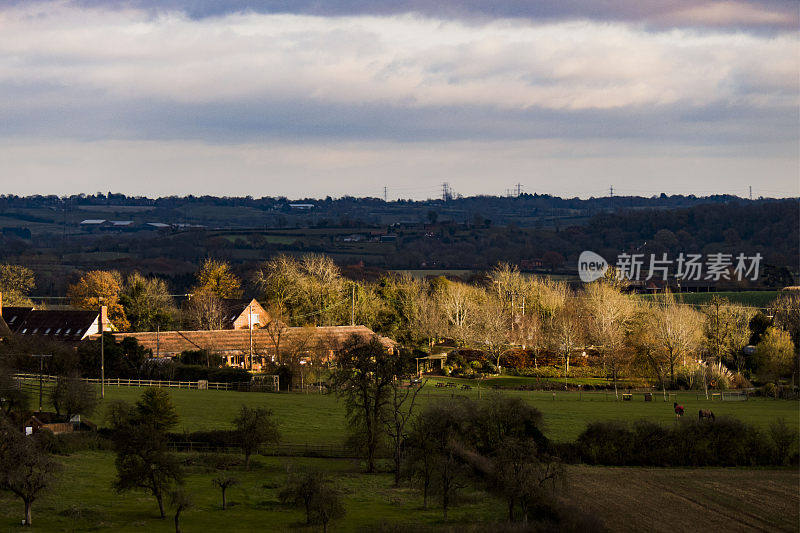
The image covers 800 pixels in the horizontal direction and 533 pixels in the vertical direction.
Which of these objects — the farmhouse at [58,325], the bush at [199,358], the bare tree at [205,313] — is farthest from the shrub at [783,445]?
the bare tree at [205,313]

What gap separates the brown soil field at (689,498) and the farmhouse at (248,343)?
32249 millimetres

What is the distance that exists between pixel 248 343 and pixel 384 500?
41061 millimetres

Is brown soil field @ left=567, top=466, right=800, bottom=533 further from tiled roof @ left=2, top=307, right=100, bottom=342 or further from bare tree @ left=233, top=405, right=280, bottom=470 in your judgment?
tiled roof @ left=2, top=307, right=100, bottom=342

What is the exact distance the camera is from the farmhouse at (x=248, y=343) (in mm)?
70750

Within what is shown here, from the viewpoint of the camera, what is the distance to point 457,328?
83.6 meters

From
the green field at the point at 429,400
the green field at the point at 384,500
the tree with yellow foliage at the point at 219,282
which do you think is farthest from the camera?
the tree with yellow foliage at the point at 219,282

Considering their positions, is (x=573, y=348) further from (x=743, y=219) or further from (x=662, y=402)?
(x=743, y=219)

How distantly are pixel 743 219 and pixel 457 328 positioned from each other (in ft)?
401

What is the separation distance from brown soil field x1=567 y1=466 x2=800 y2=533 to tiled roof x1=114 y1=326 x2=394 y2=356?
34757 mm

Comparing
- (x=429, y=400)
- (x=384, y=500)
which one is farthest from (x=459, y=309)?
(x=384, y=500)

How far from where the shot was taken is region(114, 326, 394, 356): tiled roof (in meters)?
71.1

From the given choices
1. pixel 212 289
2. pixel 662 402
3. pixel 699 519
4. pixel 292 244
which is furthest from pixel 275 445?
pixel 292 244

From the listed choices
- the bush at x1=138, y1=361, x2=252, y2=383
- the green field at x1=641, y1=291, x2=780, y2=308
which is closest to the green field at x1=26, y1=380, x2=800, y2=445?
the bush at x1=138, y1=361, x2=252, y2=383

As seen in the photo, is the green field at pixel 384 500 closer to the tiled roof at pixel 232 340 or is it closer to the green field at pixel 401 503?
the green field at pixel 401 503
